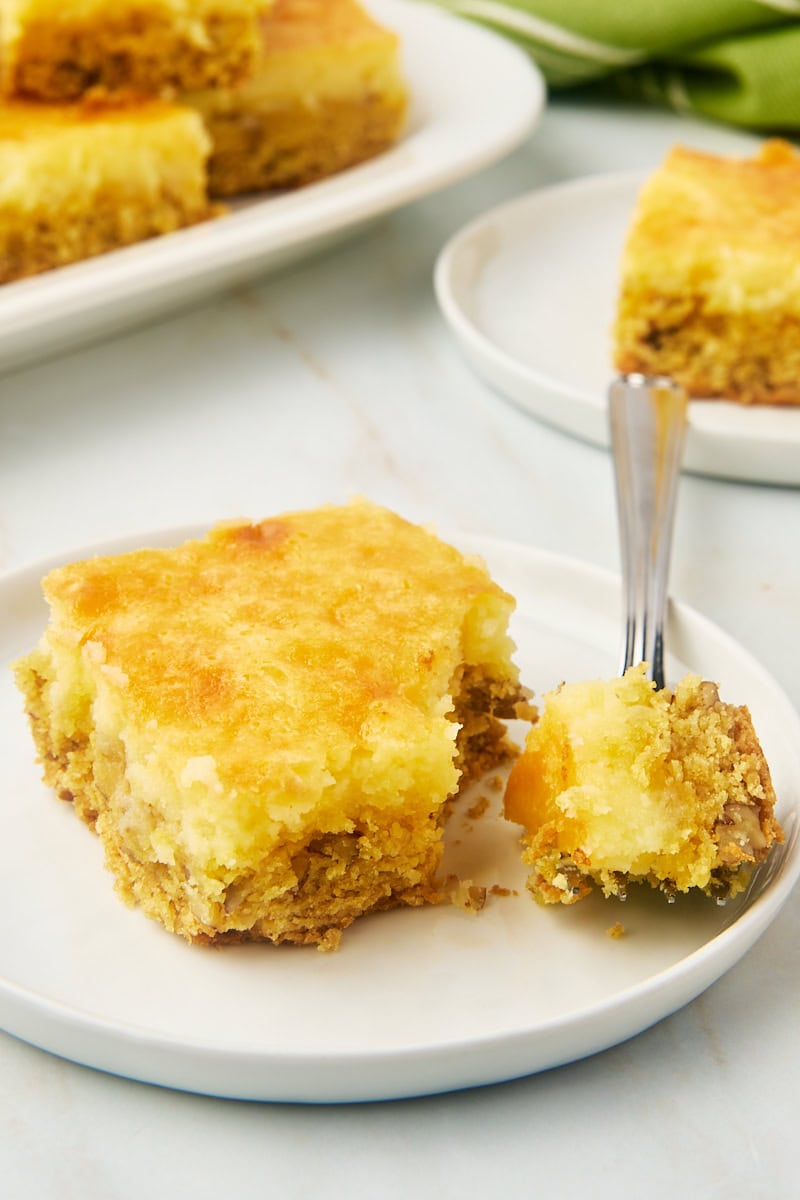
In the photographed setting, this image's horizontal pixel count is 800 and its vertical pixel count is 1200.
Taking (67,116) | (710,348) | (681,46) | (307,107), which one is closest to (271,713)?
(710,348)

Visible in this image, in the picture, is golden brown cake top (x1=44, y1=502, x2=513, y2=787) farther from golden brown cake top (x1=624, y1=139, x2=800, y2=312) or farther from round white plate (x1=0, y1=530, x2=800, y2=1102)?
golden brown cake top (x1=624, y1=139, x2=800, y2=312)

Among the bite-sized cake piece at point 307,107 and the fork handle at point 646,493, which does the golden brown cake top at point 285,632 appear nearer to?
the fork handle at point 646,493

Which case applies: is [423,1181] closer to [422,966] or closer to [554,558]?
[422,966]

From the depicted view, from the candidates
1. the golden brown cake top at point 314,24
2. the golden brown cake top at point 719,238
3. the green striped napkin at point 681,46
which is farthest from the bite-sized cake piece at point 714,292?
the green striped napkin at point 681,46

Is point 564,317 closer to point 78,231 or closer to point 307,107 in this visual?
point 307,107

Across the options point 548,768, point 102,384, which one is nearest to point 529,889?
point 548,768
